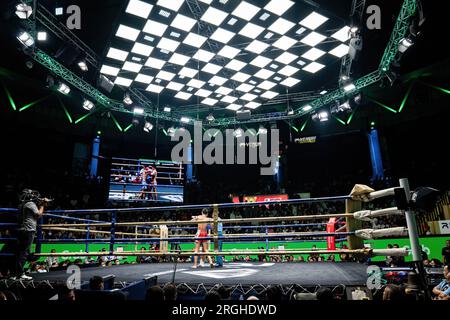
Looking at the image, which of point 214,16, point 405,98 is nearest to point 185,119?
point 214,16

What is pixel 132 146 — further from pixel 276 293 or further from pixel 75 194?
pixel 276 293

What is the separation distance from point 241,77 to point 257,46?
204 centimetres

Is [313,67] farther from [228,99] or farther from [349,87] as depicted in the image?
[228,99]

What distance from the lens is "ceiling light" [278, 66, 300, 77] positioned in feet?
35.5

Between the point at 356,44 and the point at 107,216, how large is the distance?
44.1ft

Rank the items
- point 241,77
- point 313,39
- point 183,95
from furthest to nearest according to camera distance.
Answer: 1. point 183,95
2. point 241,77
3. point 313,39

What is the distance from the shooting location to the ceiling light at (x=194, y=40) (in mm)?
8758

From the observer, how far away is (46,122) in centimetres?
1391

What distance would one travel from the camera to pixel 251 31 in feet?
28.2

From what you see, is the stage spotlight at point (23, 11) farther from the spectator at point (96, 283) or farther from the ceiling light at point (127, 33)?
the spectator at point (96, 283)

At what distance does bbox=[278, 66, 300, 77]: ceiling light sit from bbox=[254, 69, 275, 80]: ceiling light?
41cm

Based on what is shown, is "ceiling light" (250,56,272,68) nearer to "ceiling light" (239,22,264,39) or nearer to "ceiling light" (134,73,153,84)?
"ceiling light" (239,22,264,39)

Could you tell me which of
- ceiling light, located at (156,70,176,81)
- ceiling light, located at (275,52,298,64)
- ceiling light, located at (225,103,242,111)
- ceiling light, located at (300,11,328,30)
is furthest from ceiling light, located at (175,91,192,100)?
ceiling light, located at (300,11,328,30)

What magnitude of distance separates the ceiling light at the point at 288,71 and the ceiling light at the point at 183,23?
4301mm
